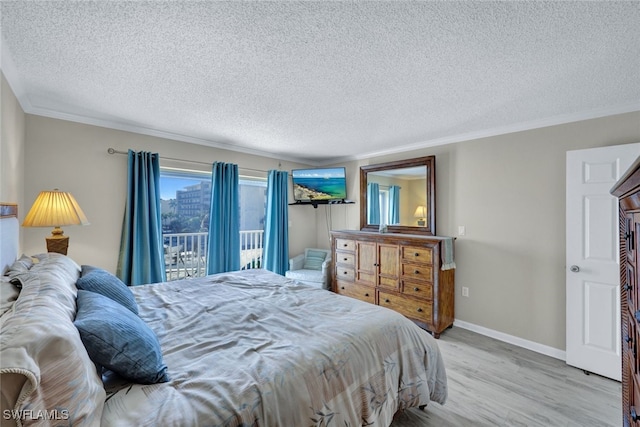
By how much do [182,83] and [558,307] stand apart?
13.1ft

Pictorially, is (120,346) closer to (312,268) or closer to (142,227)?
(142,227)

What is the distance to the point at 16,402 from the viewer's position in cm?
64

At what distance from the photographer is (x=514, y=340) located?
2.89 metres

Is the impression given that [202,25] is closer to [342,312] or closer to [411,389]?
[342,312]

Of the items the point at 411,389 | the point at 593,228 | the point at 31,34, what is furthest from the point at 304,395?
the point at 593,228

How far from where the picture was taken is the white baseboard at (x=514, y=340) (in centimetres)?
263

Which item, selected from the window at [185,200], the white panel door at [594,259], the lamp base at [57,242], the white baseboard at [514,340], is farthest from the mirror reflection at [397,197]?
the lamp base at [57,242]

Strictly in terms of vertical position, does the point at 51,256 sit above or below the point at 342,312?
above

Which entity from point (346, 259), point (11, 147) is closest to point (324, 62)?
point (11, 147)

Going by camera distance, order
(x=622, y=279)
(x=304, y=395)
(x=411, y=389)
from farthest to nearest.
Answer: (x=411, y=389)
(x=622, y=279)
(x=304, y=395)

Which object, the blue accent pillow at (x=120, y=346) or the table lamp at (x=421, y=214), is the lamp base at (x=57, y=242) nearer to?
the blue accent pillow at (x=120, y=346)

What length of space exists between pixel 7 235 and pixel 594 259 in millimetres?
4521

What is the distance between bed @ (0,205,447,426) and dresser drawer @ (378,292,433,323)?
4.53ft

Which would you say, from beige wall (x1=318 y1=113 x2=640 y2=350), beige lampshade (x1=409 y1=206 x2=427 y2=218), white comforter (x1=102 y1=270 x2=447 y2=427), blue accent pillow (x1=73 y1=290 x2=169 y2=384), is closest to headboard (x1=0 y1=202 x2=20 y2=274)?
white comforter (x1=102 y1=270 x2=447 y2=427)
